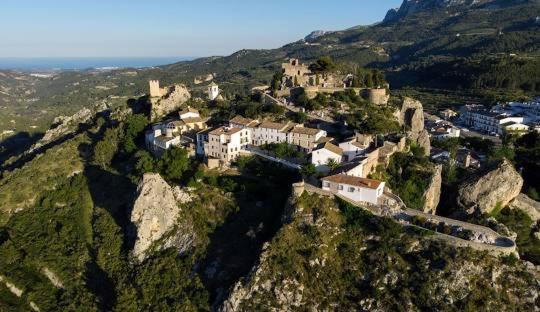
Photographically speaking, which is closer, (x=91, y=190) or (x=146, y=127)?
(x=91, y=190)

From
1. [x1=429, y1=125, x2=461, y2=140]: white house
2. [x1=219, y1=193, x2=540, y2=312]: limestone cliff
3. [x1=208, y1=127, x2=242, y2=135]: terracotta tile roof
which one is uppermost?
[x1=208, y1=127, x2=242, y2=135]: terracotta tile roof

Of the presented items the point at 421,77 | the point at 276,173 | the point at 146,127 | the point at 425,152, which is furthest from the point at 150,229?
the point at 421,77

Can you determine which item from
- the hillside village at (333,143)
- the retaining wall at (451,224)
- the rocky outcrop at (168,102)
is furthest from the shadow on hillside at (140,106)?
the retaining wall at (451,224)

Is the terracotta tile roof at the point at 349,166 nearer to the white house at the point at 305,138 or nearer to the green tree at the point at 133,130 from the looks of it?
the white house at the point at 305,138

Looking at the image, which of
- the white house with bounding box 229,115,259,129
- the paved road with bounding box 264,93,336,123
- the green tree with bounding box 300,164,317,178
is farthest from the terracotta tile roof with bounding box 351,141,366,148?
the white house with bounding box 229,115,259,129

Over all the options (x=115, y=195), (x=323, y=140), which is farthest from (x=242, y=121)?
(x=115, y=195)

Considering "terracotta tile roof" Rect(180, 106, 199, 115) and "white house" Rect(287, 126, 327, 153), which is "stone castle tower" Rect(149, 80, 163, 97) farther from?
"white house" Rect(287, 126, 327, 153)

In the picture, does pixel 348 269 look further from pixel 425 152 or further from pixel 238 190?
pixel 425 152

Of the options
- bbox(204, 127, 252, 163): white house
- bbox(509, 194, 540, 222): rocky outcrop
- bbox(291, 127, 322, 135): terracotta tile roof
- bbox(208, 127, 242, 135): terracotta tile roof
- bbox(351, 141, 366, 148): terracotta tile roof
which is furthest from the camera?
bbox(208, 127, 242, 135): terracotta tile roof
